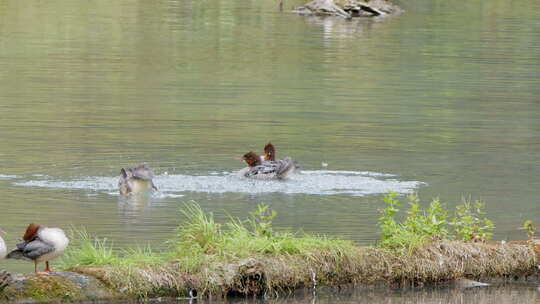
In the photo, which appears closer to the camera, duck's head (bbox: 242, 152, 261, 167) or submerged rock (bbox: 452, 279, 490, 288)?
submerged rock (bbox: 452, 279, 490, 288)

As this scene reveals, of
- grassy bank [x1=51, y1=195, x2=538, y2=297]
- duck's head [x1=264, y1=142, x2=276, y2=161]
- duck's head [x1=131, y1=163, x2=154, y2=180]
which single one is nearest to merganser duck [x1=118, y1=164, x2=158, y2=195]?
duck's head [x1=131, y1=163, x2=154, y2=180]

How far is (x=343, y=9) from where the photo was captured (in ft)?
191

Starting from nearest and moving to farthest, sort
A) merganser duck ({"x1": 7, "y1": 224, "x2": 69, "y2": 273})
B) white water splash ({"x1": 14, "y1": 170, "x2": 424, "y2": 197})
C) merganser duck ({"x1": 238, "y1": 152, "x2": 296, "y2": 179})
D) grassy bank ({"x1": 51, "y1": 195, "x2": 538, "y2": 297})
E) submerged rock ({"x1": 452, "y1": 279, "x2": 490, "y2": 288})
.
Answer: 1. merganser duck ({"x1": 7, "y1": 224, "x2": 69, "y2": 273})
2. grassy bank ({"x1": 51, "y1": 195, "x2": 538, "y2": 297})
3. submerged rock ({"x1": 452, "y1": 279, "x2": 490, "y2": 288})
4. white water splash ({"x1": 14, "y1": 170, "x2": 424, "y2": 197})
5. merganser duck ({"x1": 238, "y1": 152, "x2": 296, "y2": 179})

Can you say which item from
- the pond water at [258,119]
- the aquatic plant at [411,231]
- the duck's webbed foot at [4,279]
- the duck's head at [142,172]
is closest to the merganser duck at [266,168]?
the pond water at [258,119]

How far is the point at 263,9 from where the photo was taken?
58562 millimetres

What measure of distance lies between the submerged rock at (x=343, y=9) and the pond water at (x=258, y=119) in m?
7.43

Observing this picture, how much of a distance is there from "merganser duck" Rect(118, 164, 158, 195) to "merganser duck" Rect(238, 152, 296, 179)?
1639mm

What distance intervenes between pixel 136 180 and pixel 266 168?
2076 millimetres

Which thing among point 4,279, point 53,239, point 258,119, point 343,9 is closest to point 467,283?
point 53,239

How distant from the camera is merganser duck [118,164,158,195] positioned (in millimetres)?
15758

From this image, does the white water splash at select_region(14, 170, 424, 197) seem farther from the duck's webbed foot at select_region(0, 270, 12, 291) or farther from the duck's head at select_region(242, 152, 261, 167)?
the duck's webbed foot at select_region(0, 270, 12, 291)

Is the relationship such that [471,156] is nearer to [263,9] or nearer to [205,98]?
[205,98]

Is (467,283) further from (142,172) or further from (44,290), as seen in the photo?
(142,172)

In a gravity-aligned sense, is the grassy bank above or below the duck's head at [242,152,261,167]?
below
